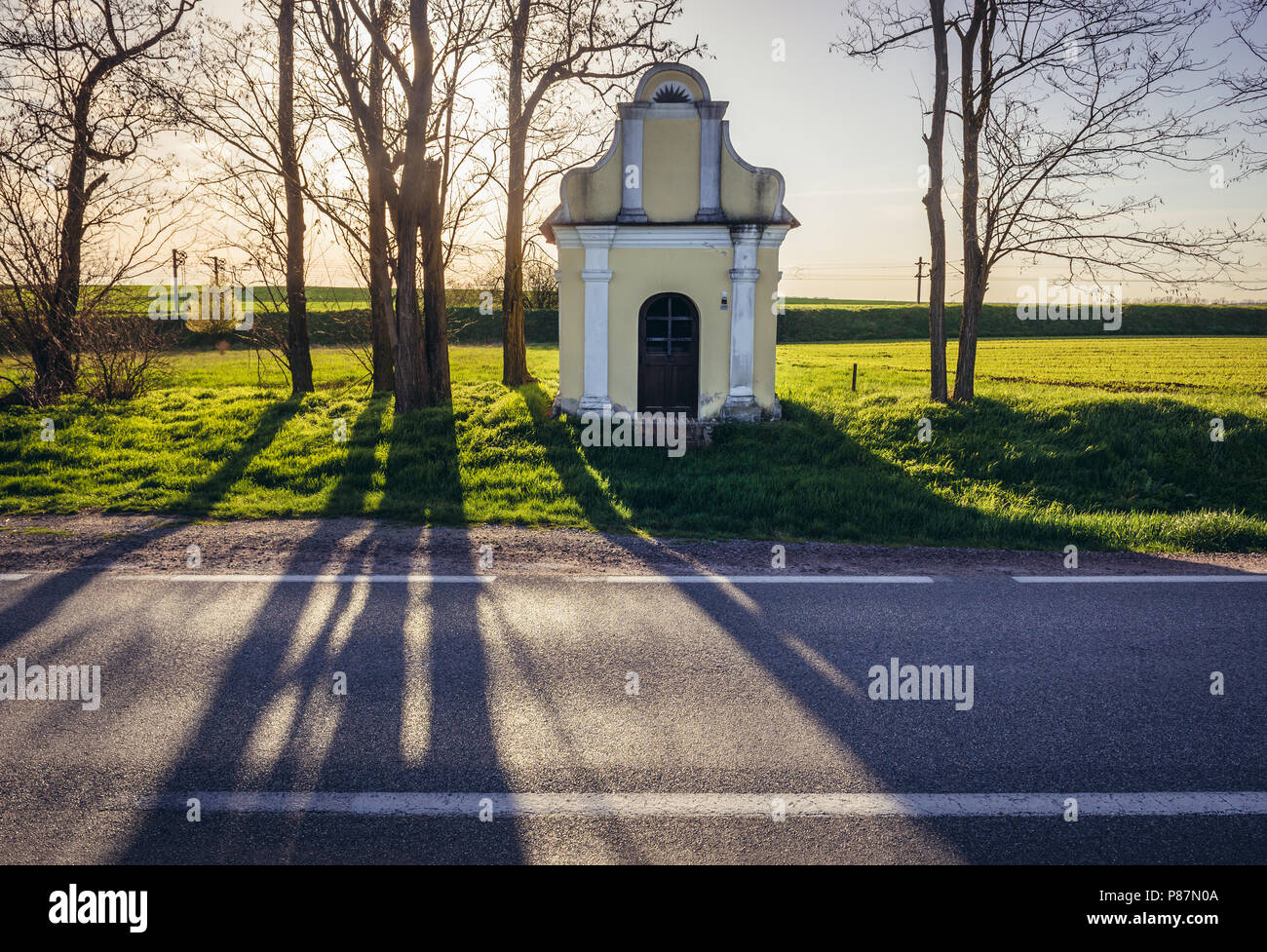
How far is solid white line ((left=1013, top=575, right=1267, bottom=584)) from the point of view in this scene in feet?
23.3

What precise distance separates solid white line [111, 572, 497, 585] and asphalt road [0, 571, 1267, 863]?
0.38ft

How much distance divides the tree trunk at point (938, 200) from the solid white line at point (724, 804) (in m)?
12.7

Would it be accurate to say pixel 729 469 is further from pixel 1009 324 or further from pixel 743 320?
pixel 1009 324

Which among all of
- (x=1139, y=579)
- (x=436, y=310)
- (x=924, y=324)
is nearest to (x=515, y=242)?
(x=436, y=310)

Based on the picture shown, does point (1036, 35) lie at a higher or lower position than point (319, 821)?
higher

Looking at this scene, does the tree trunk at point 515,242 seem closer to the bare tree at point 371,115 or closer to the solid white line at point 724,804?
the bare tree at point 371,115

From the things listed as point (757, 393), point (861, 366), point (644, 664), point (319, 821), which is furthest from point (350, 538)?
point (861, 366)

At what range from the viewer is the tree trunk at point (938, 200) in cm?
1533

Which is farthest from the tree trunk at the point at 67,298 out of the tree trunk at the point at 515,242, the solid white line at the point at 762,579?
the solid white line at the point at 762,579

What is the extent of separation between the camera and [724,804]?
12.1ft

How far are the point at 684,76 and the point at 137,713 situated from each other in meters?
12.4

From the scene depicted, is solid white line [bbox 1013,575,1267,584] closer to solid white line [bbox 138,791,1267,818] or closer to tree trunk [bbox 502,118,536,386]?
solid white line [bbox 138,791,1267,818]

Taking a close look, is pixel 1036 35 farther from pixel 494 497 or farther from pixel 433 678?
pixel 433 678

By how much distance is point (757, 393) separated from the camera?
1399cm
